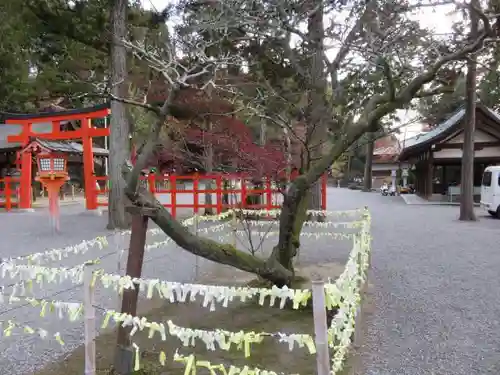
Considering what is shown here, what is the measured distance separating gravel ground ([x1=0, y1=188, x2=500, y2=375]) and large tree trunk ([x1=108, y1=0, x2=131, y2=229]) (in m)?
0.77

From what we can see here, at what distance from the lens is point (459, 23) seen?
7.83 m

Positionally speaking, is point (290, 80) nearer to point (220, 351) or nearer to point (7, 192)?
point (220, 351)

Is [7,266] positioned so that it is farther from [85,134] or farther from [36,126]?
[36,126]

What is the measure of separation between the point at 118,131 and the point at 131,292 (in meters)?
9.55

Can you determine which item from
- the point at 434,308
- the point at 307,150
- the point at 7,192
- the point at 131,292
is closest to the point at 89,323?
the point at 131,292

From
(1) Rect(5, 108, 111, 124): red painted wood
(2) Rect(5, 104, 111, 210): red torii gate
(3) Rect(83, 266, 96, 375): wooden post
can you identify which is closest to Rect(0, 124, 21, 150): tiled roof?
(2) Rect(5, 104, 111, 210): red torii gate

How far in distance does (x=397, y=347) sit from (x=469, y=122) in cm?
1222

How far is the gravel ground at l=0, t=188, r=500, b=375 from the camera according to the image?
3972 mm

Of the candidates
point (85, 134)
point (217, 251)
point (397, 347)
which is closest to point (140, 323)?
point (217, 251)

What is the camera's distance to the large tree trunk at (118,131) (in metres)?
12.2

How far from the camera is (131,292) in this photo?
3.67 meters

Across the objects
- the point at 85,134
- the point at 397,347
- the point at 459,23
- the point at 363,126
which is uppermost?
the point at 459,23

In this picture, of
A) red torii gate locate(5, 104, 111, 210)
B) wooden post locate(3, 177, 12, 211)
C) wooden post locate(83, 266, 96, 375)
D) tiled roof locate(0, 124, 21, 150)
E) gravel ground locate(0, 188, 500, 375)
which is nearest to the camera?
wooden post locate(83, 266, 96, 375)

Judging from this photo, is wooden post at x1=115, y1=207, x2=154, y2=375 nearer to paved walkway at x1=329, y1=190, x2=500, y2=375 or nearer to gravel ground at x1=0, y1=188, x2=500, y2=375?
gravel ground at x1=0, y1=188, x2=500, y2=375
